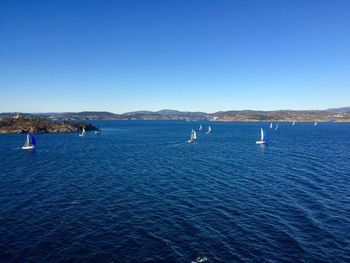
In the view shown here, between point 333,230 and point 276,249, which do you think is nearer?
point 276,249

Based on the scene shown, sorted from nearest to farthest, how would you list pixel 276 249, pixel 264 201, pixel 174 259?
1. pixel 174 259
2. pixel 276 249
3. pixel 264 201

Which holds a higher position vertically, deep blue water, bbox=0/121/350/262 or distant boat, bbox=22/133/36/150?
distant boat, bbox=22/133/36/150

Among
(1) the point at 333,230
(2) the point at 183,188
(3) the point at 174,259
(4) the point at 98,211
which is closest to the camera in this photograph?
(3) the point at 174,259

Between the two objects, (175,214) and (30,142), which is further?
(30,142)

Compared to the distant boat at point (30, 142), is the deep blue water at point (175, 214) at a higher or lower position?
lower

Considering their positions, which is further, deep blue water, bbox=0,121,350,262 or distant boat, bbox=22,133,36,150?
distant boat, bbox=22,133,36,150

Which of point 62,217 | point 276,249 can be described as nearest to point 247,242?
point 276,249

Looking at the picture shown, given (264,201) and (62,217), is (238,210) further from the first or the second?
(62,217)

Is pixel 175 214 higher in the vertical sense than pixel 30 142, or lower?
lower

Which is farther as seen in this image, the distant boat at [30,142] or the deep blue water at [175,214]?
the distant boat at [30,142]
